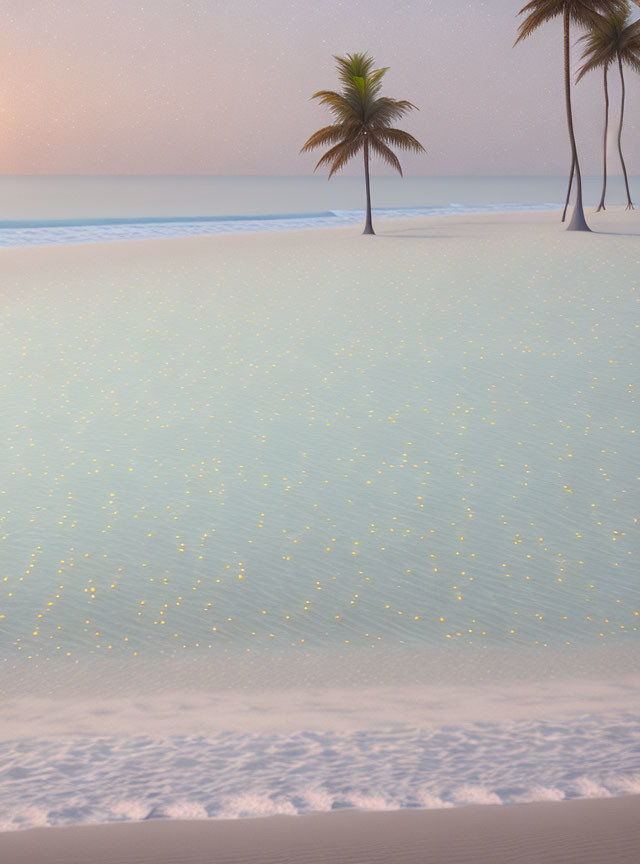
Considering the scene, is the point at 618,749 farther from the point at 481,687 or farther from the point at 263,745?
the point at 263,745

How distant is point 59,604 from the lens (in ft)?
14.5

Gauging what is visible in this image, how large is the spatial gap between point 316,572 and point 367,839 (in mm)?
2230

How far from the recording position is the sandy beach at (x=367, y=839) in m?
2.46

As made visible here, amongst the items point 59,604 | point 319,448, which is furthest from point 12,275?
point 59,604

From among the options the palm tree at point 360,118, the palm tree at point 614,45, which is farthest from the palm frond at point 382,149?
the palm tree at point 614,45

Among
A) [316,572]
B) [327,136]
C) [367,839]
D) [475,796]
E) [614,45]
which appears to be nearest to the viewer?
[367,839]

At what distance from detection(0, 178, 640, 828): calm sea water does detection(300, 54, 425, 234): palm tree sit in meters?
15.8

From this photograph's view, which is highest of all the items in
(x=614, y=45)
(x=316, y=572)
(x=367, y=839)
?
(x=614, y=45)

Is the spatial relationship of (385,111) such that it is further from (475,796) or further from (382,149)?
(475,796)

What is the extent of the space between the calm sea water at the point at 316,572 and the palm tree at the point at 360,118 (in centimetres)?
1580

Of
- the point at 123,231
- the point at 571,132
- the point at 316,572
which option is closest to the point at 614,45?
the point at 571,132

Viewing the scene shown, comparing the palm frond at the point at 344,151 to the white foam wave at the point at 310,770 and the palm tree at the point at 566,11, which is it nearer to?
the palm tree at the point at 566,11

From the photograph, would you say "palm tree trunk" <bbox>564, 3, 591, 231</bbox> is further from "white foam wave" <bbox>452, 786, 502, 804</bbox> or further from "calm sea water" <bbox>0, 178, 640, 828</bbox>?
"white foam wave" <bbox>452, 786, 502, 804</bbox>

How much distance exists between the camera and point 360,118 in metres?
24.4
